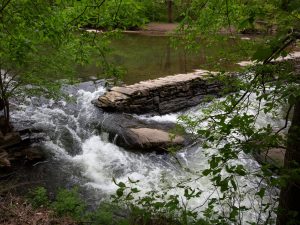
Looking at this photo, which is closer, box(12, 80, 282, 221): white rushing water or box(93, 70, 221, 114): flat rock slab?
box(12, 80, 282, 221): white rushing water

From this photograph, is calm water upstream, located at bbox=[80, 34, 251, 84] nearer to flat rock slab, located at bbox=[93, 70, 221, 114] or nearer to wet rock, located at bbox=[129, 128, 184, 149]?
flat rock slab, located at bbox=[93, 70, 221, 114]

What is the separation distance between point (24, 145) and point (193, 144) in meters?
4.49

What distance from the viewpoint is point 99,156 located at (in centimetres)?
866

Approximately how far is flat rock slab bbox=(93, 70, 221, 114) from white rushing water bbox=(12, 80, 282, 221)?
1.36 ft

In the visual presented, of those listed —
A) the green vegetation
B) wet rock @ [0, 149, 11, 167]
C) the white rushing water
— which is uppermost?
the green vegetation

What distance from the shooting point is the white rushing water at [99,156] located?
739 cm

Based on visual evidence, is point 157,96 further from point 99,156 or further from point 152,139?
point 99,156

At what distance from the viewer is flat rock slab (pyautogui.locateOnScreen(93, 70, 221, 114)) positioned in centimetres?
1084

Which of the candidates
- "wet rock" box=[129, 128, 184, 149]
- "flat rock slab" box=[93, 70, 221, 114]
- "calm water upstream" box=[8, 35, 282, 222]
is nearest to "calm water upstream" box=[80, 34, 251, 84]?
"flat rock slab" box=[93, 70, 221, 114]

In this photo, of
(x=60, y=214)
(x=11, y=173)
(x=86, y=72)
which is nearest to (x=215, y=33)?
(x=60, y=214)

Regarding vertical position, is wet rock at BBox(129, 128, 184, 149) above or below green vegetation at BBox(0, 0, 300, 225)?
below

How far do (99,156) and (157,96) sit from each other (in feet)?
12.3

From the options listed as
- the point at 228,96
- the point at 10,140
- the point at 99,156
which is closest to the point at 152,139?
the point at 99,156

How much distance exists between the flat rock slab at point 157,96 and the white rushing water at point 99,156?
0.42 metres
